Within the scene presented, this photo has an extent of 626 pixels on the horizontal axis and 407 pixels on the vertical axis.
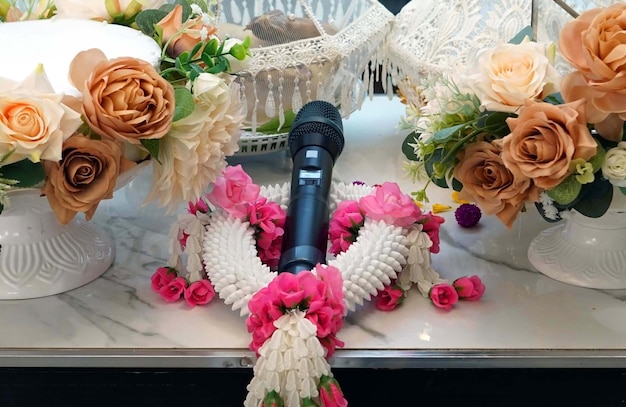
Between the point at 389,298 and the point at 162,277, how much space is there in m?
0.20

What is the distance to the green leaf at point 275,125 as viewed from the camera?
2.78ft

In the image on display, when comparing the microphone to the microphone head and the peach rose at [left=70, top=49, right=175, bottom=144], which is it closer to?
the microphone head

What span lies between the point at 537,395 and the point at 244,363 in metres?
0.24

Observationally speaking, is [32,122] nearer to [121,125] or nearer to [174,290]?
[121,125]

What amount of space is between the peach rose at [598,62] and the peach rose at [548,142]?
0.01 m

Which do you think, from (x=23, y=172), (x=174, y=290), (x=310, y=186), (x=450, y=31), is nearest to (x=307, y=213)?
(x=310, y=186)

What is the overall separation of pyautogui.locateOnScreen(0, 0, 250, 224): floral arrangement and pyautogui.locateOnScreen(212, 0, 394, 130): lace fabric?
0.60ft

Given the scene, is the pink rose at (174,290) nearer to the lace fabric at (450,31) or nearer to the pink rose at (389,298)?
the pink rose at (389,298)

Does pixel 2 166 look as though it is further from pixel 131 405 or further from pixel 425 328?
pixel 425 328

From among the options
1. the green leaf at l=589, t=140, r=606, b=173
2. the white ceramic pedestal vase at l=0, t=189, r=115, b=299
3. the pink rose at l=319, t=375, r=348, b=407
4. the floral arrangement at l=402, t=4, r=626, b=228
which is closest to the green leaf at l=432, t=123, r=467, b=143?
the floral arrangement at l=402, t=4, r=626, b=228

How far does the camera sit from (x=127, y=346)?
1.91ft

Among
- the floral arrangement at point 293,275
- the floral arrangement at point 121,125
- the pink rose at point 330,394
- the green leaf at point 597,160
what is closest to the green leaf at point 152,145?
the floral arrangement at point 121,125

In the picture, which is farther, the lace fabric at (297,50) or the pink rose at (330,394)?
the lace fabric at (297,50)

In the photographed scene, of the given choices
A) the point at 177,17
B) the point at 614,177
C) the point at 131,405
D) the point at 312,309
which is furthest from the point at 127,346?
the point at 614,177
